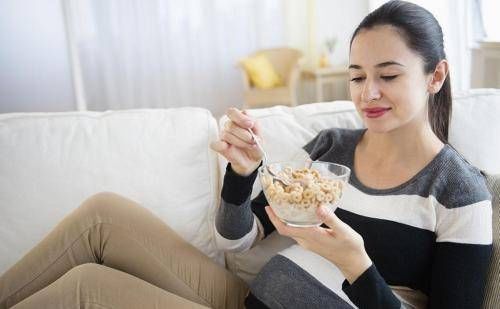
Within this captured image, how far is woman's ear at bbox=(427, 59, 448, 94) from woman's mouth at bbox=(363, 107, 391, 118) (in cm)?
13

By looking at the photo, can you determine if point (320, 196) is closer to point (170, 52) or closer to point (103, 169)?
point (103, 169)

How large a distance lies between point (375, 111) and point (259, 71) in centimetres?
348

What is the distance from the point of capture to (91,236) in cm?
107

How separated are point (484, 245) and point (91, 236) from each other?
875mm

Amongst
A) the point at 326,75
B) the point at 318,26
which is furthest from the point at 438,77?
the point at 318,26

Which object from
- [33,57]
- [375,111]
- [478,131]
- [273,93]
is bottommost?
[273,93]

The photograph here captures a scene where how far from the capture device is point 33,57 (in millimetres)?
4453

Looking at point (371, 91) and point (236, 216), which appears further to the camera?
point (236, 216)

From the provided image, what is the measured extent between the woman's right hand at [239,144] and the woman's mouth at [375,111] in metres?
0.26

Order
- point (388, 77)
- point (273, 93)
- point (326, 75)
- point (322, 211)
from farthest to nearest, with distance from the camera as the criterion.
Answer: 1. point (326, 75)
2. point (273, 93)
3. point (388, 77)
4. point (322, 211)

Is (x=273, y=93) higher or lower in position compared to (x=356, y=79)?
lower

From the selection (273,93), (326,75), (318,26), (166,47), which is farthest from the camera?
(318,26)

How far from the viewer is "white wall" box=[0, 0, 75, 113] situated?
14.2 ft

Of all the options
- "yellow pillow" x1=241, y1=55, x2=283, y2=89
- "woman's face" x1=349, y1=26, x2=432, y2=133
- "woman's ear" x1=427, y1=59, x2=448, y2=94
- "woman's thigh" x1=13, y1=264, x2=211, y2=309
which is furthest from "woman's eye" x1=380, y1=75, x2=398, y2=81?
"yellow pillow" x1=241, y1=55, x2=283, y2=89
